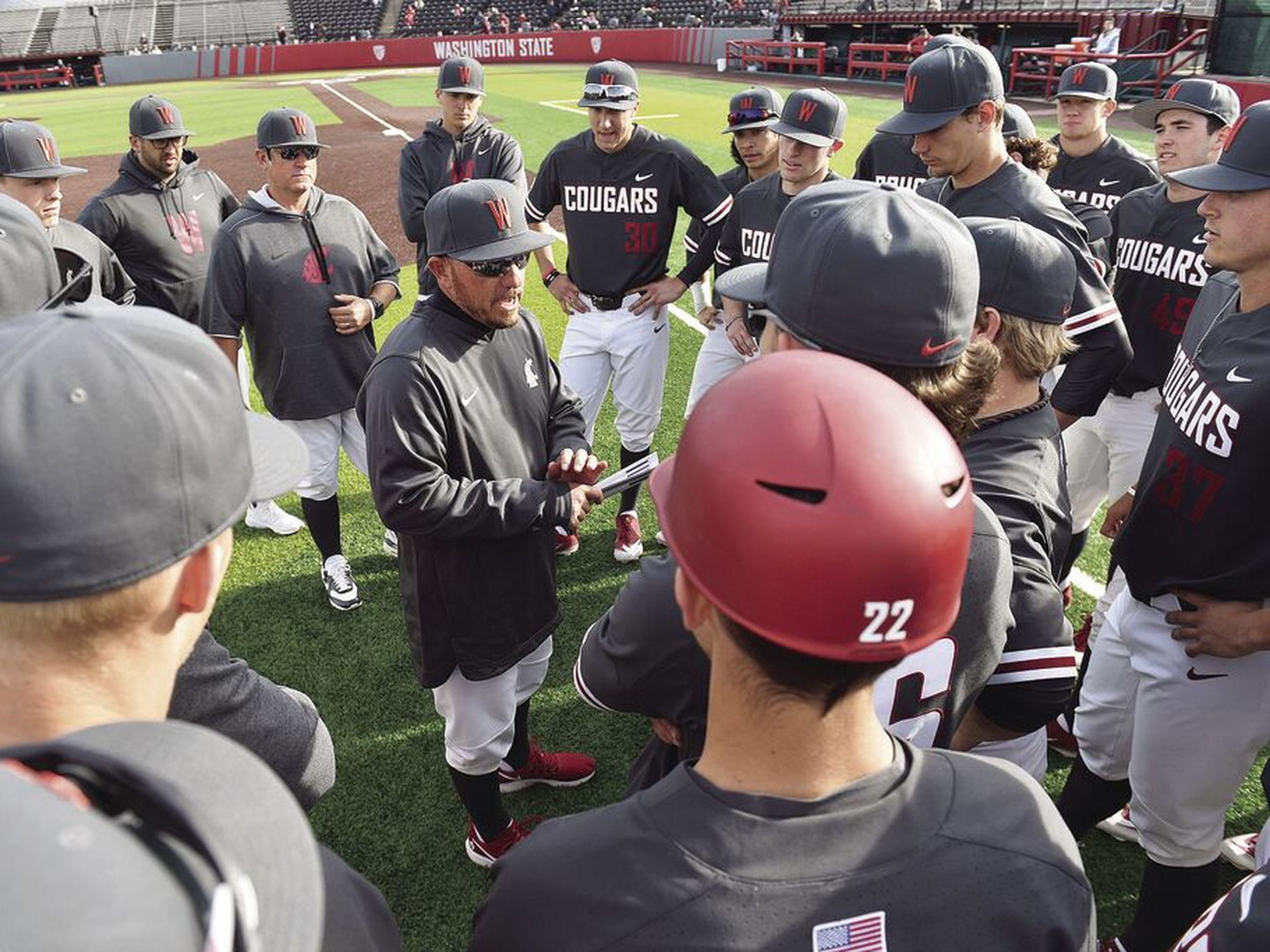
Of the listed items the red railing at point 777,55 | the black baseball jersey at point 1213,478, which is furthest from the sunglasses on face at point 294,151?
the red railing at point 777,55

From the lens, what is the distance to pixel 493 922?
4.25 ft

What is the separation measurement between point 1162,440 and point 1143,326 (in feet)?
6.54

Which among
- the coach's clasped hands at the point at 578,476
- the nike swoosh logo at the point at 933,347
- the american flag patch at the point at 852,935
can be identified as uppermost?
the nike swoosh logo at the point at 933,347

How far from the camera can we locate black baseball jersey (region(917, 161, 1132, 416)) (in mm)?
3682

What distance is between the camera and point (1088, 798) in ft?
10.2

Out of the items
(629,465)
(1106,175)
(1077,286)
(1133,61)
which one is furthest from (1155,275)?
(1133,61)

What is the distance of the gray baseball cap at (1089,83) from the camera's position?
556cm

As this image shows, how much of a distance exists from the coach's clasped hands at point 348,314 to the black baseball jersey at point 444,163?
1945 mm

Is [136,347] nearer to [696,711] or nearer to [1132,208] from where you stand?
[696,711]

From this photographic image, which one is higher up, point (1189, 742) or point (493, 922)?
point (493, 922)

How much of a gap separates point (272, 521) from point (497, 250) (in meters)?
3.44

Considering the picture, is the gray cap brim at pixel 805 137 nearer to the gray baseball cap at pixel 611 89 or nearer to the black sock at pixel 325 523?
the gray baseball cap at pixel 611 89

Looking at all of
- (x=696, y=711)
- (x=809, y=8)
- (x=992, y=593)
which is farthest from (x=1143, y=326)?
(x=809, y=8)

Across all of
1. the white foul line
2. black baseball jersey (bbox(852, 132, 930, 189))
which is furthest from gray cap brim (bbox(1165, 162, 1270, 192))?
the white foul line
